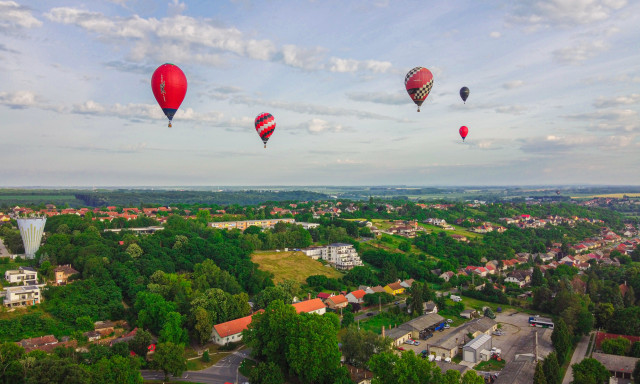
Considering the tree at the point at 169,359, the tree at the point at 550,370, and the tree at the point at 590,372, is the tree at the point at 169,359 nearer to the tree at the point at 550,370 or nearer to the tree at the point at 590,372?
the tree at the point at 550,370

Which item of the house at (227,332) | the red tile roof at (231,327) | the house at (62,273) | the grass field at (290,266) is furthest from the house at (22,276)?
the grass field at (290,266)

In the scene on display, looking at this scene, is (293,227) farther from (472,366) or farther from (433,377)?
(433,377)

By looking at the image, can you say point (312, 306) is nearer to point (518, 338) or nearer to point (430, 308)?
point (430, 308)

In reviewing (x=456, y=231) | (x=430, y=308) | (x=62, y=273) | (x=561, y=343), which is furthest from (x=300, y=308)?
(x=456, y=231)

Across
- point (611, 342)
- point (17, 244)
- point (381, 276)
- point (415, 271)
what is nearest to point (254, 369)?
point (611, 342)

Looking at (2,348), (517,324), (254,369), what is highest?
(2,348)

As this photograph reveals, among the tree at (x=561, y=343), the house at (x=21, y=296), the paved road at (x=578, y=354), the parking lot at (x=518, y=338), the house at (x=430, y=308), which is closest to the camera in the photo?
the paved road at (x=578, y=354)
